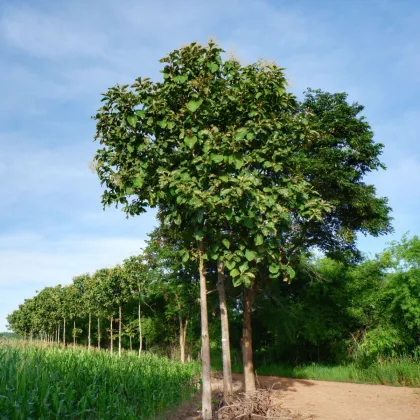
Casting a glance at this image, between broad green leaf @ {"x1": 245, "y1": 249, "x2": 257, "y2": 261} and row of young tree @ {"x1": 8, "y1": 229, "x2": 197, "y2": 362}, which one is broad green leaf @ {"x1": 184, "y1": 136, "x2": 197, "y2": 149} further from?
row of young tree @ {"x1": 8, "y1": 229, "x2": 197, "y2": 362}

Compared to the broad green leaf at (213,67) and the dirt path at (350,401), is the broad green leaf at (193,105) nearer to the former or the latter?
the broad green leaf at (213,67)

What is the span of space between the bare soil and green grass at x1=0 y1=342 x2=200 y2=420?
2.61 feet

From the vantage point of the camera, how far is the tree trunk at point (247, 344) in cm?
1577

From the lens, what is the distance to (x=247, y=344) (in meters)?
16.5

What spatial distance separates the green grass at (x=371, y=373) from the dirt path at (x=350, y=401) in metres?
1.47

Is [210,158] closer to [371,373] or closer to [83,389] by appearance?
[83,389]

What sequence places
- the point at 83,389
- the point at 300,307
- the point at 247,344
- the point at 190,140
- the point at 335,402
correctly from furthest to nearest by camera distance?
the point at 300,307, the point at 247,344, the point at 335,402, the point at 83,389, the point at 190,140

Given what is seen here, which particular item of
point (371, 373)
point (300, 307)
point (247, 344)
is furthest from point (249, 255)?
point (300, 307)

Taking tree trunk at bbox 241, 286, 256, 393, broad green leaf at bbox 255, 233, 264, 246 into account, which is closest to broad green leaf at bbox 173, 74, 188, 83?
broad green leaf at bbox 255, 233, 264, 246

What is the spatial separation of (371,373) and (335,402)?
5.68 m

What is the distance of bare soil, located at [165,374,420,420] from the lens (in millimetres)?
12000

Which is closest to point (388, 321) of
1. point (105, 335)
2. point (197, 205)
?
point (197, 205)

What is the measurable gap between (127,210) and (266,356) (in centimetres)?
1936

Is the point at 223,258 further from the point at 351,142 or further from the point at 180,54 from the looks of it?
the point at 351,142
